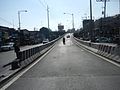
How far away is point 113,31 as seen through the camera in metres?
95.3

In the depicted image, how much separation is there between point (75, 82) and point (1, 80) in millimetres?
3000

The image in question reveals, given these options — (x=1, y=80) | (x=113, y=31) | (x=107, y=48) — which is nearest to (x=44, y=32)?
(x=113, y=31)

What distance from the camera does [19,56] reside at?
15.0m

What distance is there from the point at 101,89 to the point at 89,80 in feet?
5.75

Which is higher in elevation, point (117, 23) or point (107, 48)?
point (117, 23)

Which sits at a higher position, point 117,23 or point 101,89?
point 117,23

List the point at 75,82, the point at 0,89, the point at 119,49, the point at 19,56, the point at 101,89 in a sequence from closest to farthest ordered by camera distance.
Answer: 1. the point at 101,89
2. the point at 0,89
3. the point at 75,82
4. the point at 19,56
5. the point at 119,49

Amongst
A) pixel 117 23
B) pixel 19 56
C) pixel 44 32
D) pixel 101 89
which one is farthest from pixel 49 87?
pixel 44 32

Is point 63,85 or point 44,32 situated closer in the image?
point 63,85

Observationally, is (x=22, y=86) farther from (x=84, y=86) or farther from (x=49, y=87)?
(x=84, y=86)

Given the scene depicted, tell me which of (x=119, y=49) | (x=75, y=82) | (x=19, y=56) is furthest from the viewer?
(x=119, y=49)

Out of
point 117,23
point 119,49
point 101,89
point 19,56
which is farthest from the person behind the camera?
point 117,23

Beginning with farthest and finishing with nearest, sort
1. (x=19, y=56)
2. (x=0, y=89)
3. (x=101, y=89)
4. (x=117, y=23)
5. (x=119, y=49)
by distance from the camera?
1. (x=117, y=23)
2. (x=119, y=49)
3. (x=19, y=56)
4. (x=0, y=89)
5. (x=101, y=89)

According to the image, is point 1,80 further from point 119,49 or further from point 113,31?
point 113,31
